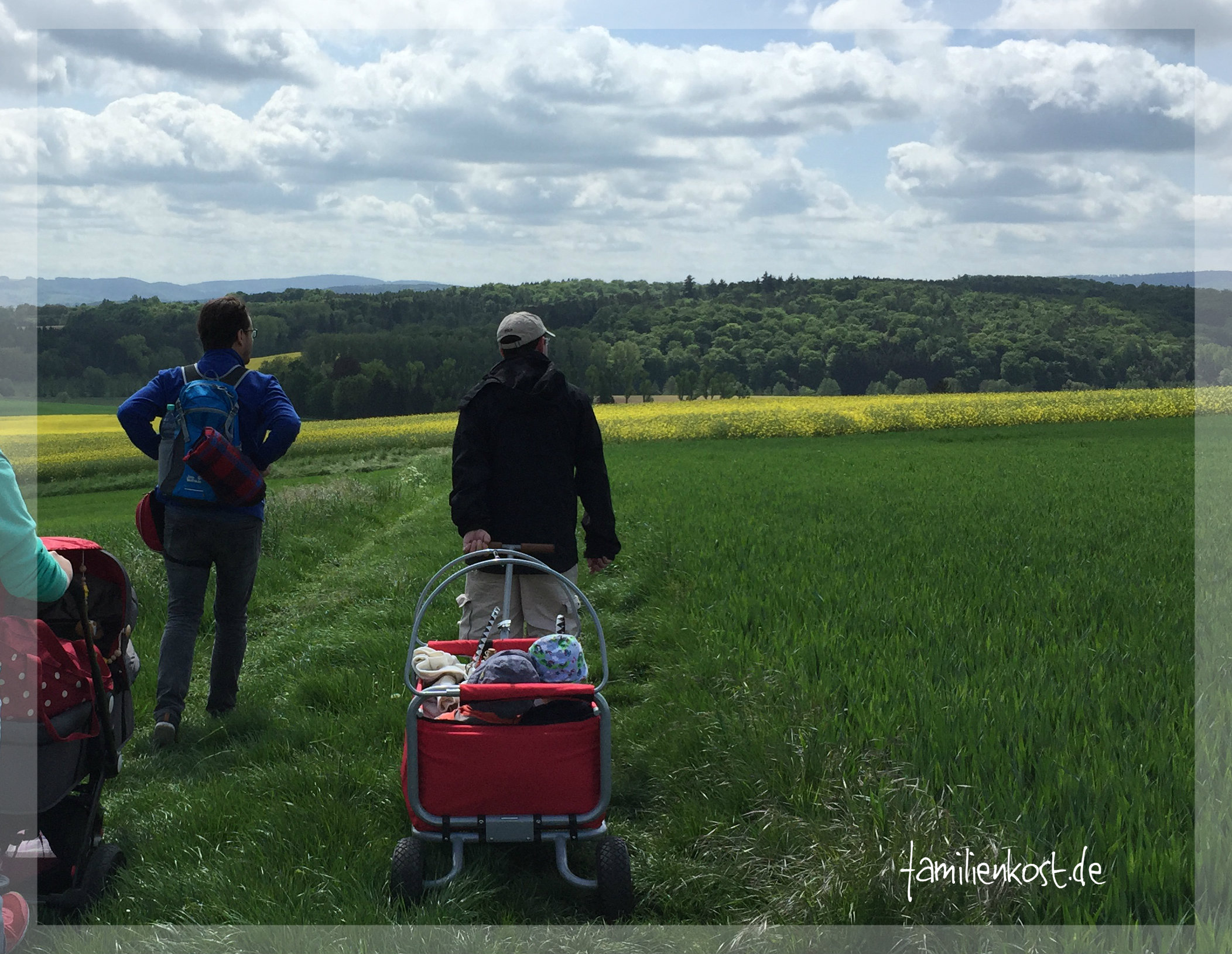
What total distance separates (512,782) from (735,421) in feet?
127

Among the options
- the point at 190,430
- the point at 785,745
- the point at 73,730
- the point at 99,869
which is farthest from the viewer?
the point at 190,430

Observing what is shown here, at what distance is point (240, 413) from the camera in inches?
225

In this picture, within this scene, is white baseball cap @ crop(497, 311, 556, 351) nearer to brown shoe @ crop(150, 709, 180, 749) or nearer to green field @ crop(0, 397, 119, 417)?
brown shoe @ crop(150, 709, 180, 749)

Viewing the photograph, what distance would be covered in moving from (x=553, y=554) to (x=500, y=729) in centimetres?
156

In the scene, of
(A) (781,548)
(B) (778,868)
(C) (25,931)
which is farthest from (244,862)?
(A) (781,548)

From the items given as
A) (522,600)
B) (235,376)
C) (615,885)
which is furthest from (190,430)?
(615,885)

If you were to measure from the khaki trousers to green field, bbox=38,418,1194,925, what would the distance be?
77 cm

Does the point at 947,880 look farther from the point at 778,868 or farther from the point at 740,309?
the point at 740,309

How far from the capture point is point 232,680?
6020 millimetres

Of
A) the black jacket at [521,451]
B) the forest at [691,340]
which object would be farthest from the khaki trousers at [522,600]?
the forest at [691,340]

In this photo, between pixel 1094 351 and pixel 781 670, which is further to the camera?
pixel 1094 351

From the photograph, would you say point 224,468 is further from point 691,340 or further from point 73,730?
point 691,340

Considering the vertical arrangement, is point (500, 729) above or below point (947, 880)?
above

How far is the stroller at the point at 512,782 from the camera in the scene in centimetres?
362
